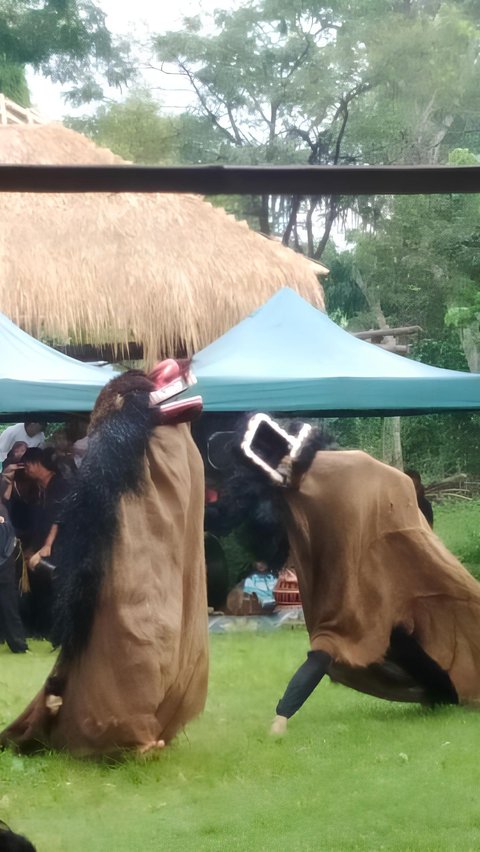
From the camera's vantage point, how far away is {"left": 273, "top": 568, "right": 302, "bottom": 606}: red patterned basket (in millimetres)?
5324

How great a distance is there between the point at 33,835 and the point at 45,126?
18.7 ft

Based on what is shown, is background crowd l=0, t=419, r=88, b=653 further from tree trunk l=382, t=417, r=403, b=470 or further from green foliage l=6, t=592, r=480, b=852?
tree trunk l=382, t=417, r=403, b=470

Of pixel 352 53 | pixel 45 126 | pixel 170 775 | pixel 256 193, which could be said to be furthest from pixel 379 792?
pixel 352 53

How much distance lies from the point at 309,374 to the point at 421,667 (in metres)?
1.84

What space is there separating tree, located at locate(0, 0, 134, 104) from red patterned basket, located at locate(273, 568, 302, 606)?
8.45 ft

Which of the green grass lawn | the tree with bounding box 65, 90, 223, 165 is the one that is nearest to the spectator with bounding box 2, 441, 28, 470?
the green grass lawn

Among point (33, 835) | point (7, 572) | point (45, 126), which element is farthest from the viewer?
point (45, 126)

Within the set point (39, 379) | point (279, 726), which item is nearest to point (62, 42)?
point (39, 379)

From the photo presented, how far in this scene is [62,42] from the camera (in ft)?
16.7

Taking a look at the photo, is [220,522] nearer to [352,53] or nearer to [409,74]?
[352,53]

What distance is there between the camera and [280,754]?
3312 mm

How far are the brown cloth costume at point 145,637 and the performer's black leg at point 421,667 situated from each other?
0.78 m

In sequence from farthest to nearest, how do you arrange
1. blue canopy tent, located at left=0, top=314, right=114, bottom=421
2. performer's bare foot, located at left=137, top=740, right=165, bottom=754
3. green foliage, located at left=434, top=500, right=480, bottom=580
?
green foliage, located at left=434, top=500, right=480, bottom=580 < blue canopy tent, located at left=0, top=314, right=114, bottom=421 < performer's bare foot, located at left=137, top=740, right=165, bottom=754

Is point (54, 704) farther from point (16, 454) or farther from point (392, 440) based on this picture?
point (392, 440)
